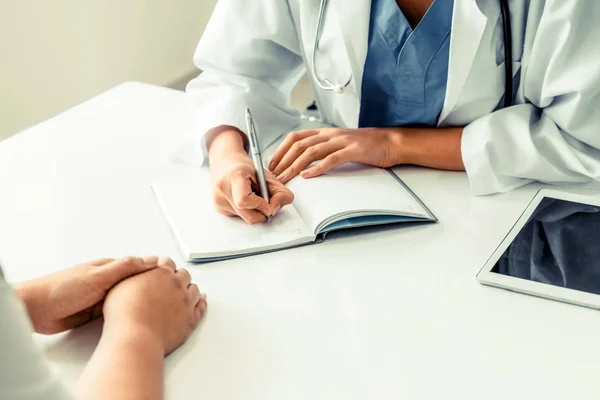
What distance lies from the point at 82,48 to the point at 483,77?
67.1 inches

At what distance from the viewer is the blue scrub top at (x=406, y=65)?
108 centimetres

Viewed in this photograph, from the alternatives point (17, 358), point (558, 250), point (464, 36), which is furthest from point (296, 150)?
point (17, 358)

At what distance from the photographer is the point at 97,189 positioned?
1.07 m

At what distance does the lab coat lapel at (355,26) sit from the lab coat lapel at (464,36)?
0.14 metres

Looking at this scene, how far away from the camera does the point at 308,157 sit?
3.58ft

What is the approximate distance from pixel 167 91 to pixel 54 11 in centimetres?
110

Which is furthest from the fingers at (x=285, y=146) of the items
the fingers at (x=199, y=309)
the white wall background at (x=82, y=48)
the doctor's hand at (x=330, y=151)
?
the white wall background at (x=82, y=48)

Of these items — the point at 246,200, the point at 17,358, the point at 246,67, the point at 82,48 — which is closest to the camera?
the point at 17,358

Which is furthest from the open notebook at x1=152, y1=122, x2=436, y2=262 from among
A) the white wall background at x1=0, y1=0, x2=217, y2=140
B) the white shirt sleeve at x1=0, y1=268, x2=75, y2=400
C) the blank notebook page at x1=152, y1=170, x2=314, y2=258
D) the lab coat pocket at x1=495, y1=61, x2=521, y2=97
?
the white wall background at x1=0, y1=0, x2=217, y2=140

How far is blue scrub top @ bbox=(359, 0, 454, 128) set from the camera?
3.55ft

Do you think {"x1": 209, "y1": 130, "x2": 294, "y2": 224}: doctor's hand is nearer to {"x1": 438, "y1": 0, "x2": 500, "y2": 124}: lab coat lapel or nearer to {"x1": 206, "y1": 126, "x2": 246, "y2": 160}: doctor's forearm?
{"x1": 206, "y1": 126, "x2": 246, "y2": 160}: doctor's forearm

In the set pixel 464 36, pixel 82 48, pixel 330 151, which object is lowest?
pixel 82 48

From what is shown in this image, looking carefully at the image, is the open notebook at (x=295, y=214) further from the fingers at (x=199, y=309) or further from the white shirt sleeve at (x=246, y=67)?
the white shirt sleeve at (x=246, y=67)

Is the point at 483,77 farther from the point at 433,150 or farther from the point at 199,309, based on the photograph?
the point at 199,309
